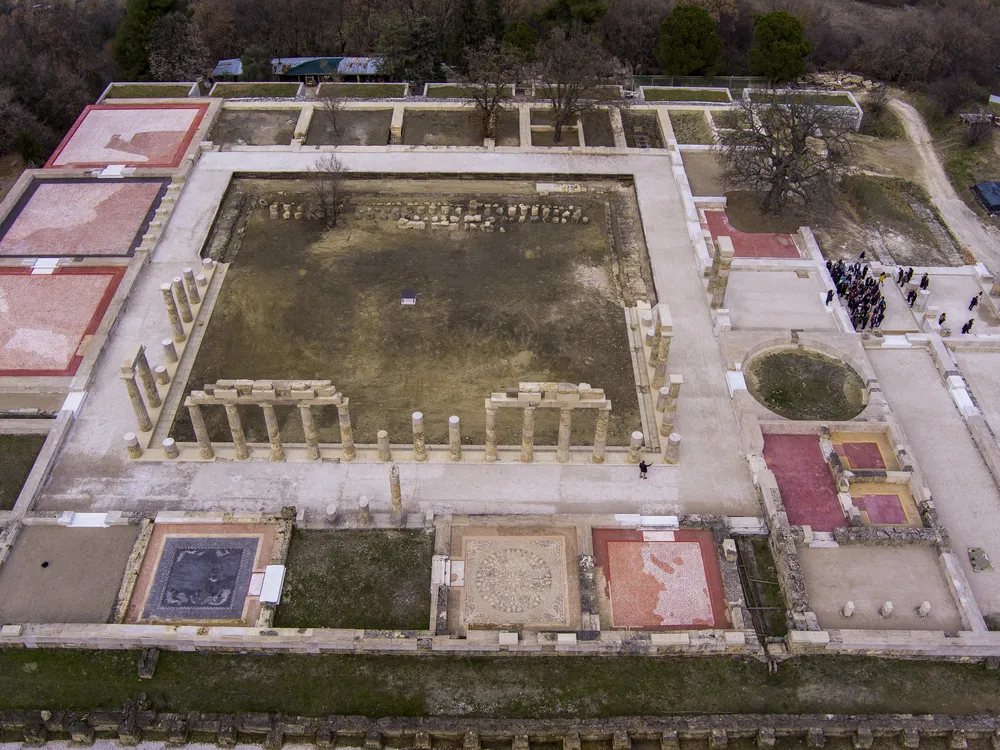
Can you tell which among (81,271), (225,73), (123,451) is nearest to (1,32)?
(225,73)

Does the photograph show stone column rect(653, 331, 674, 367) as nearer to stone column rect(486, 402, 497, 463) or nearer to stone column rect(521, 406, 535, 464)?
stone column rect(521, 406, 535, 464)

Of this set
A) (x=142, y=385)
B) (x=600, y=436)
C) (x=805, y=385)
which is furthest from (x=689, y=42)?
(x=142, y=385)

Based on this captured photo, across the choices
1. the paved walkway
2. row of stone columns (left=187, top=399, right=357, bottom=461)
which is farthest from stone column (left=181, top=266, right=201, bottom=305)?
the paved walkway

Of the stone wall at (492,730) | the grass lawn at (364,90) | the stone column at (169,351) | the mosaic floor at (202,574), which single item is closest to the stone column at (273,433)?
the mosaic floor at (202,574)

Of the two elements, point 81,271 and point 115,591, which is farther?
point 81,271

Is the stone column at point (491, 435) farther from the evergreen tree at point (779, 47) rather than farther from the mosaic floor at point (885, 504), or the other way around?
the evergreen tree at point (779, 47)

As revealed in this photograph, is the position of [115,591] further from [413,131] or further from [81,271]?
[413,131]
